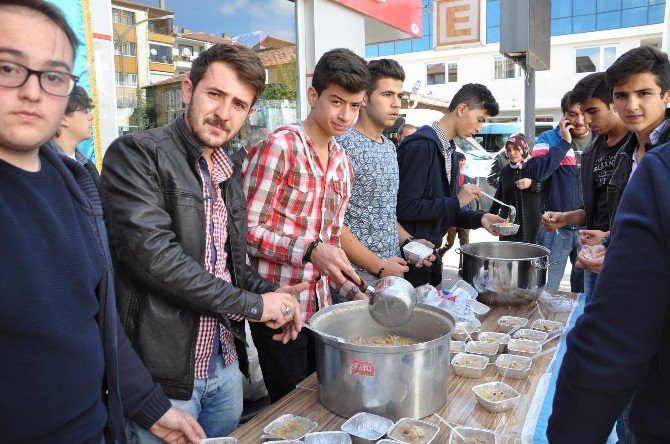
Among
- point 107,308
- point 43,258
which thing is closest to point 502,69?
point 107,308

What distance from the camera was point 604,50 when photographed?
25.3 meters

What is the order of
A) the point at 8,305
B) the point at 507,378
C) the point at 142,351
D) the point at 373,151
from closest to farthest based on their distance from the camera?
the point at 8,305 < the point at 142,351 < the point at 507,378 < the point at 373,151

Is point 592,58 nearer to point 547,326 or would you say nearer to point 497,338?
point 547,326

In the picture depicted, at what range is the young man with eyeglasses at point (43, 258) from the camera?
85cm

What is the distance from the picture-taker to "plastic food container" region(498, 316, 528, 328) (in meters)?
2.10

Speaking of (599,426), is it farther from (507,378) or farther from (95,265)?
(95,265)

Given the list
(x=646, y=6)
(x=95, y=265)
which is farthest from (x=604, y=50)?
(x=95, y=265)

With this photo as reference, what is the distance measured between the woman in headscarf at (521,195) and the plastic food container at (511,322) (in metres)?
2.47

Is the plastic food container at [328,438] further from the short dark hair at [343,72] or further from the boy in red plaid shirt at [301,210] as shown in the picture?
the short dark hair at [343,72]

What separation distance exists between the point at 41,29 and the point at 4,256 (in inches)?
15.6

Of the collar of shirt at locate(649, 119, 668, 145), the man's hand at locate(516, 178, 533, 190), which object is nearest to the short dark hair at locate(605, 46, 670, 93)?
the collar of shirt at locate(649, 119, 668, 145)

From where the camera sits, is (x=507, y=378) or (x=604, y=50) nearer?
(x=507, y=378)

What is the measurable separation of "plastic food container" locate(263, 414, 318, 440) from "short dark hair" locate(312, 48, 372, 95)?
127 centimetres

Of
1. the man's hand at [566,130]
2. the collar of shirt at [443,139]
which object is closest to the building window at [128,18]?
the collar of shirt at [443,139]
